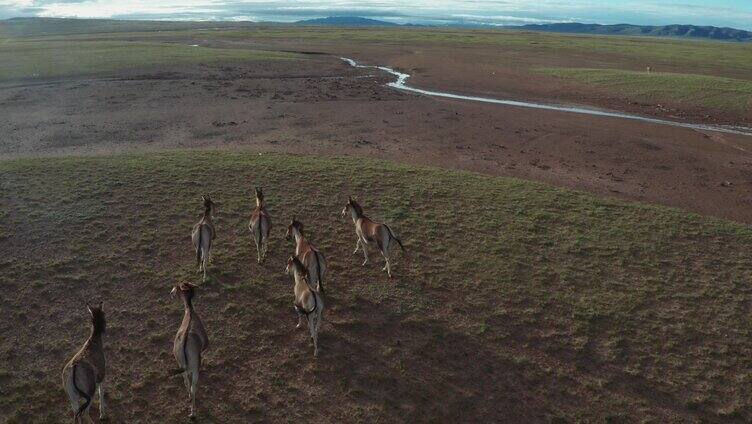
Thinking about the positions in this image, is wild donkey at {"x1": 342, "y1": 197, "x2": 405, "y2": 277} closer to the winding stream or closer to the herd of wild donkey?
the herd of wild donkey

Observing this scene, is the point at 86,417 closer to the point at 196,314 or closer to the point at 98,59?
the point at 196,314

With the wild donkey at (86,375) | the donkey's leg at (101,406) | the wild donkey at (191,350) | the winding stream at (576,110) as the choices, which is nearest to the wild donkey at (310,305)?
the wild donkey at (191,350)

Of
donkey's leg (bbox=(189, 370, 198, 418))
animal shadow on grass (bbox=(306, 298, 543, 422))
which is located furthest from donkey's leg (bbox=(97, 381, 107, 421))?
animal shadow on grass (bbox=(306, 298, 543, 422))

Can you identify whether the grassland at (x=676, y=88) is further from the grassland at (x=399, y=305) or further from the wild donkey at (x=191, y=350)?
the wild donkey at (x=191, y=350)

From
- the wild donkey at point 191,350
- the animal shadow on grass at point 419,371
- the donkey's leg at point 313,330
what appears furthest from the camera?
the donkey's leg at point 313,330

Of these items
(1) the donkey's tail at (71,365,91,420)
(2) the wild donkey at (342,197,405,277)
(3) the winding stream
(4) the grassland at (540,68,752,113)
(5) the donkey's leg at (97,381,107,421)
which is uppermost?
(4) the grassland at (540,68,752,113)

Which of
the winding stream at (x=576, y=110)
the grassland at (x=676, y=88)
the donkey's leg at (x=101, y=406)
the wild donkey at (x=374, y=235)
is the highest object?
the grassland at (x=676, y=88)
